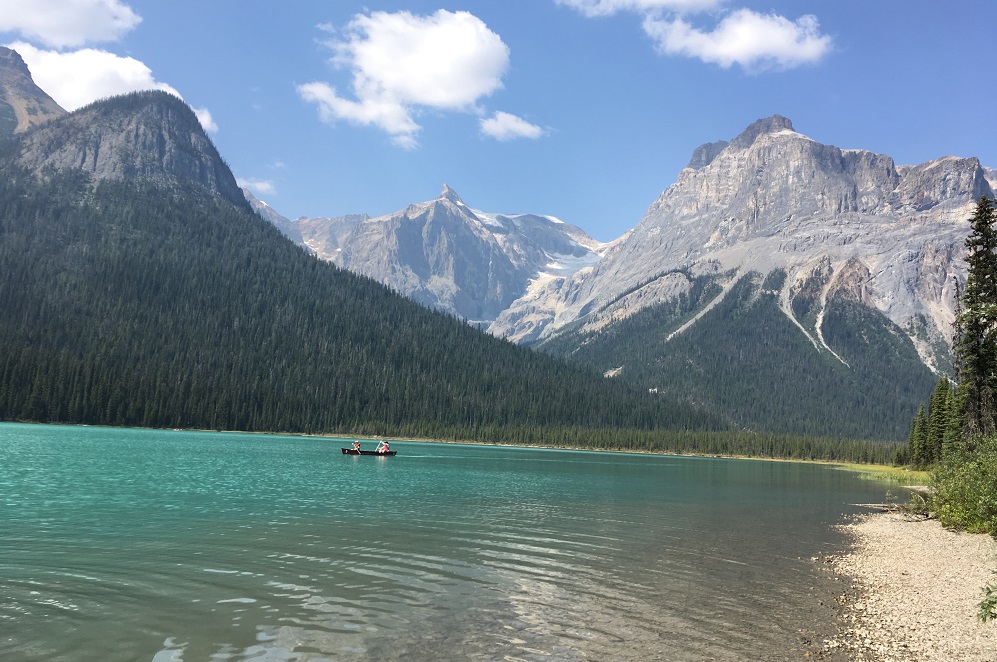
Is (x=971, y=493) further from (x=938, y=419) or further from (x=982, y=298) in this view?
(x=938, y=419)

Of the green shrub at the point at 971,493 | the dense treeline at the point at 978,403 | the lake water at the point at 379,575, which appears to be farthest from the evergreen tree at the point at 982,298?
the lake water at the point at 379,575

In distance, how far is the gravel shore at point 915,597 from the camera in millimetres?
19219

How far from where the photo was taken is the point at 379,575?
2683cm

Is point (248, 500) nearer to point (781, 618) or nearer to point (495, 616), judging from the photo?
point (495, 616)

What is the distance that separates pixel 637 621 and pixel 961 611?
11996 mm

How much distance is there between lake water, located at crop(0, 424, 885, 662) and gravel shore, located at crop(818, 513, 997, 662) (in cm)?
183

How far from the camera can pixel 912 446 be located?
518 feet

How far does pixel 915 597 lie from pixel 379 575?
2169 centimetres

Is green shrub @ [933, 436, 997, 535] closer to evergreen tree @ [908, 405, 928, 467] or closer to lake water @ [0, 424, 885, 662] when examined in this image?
lake water @ [0, 424, 885, 662]

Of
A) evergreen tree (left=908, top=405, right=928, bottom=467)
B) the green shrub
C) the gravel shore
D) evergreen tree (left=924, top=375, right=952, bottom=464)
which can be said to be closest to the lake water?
the gravel shore

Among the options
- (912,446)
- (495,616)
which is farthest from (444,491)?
(912,446)

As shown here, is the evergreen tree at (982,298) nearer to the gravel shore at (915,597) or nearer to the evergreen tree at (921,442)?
the gravel shore at (915,597)

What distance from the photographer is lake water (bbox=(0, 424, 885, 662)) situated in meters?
18.5

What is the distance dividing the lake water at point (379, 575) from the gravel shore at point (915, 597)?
1.83 m
